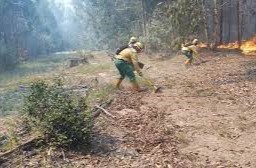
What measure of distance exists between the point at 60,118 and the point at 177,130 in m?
2.54

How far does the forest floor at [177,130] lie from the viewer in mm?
7008

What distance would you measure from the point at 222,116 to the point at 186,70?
28.1 ft

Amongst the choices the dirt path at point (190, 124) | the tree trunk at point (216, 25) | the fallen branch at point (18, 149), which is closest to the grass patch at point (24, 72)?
the tree trunk at point (216, 25)

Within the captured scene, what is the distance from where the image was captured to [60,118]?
Answer: 7.62m

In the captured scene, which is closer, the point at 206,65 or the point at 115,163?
the point at 115,163

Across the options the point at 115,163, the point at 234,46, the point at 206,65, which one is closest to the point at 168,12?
the point at 234,46

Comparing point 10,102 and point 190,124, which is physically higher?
point 190,124

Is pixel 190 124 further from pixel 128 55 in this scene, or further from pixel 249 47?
pixel 249 47

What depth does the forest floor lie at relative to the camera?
7008 mm

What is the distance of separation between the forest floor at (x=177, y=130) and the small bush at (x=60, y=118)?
32 centimetres

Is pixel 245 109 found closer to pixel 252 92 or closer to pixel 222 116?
pixel 222 116

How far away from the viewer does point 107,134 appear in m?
8.53

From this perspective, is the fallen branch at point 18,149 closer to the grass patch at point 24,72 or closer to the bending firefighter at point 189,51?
the bending firefighter at point 189,51

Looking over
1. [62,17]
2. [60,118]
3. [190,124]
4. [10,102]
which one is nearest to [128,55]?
[190,124]
